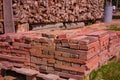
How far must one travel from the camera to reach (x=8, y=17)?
585cm

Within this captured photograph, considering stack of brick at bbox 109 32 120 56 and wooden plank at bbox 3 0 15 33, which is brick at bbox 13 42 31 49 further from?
stack of brick at bbox 109 32 120 56

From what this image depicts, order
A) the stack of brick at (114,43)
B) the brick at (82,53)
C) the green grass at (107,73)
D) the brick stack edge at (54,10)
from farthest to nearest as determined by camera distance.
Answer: the brick stack edge at (54,10) → the stack of brick at (114,43) → the green grass at (107,73) → the brick at (82,53)

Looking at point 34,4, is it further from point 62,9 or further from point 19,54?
point 19,54

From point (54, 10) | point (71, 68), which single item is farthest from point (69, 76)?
point (54, 10)

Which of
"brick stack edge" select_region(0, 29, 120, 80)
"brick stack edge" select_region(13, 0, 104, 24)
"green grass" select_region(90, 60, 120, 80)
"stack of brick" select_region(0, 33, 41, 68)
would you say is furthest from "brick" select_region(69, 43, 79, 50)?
"brick stack edge" select_region(13, 0, 104, 24)

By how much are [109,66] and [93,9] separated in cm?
612

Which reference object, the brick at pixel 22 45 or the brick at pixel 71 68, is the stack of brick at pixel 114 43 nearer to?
the brick at pixel 71 68

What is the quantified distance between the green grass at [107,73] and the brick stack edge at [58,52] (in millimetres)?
97

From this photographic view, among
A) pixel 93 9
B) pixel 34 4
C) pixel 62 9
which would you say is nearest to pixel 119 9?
pixel 93 9

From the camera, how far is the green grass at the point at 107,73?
4135 mm

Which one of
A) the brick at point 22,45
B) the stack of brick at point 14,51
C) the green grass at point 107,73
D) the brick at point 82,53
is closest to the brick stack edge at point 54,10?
the stack of brick at point 14,51

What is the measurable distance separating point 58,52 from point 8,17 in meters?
2.20

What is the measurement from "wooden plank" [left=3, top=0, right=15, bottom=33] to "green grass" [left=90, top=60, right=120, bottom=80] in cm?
243

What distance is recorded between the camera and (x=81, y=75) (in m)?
3.95
